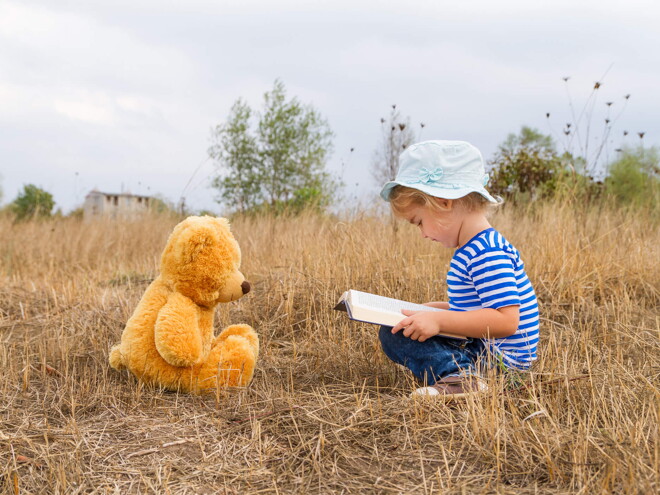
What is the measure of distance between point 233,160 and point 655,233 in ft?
32.0

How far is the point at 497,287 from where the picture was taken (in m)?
2.53

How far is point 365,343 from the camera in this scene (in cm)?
350

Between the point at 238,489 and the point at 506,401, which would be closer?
the point at 238,489

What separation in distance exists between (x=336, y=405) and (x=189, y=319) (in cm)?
79

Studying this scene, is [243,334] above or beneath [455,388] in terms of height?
above

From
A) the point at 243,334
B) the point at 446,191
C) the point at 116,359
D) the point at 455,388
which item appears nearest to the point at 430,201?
the point at 446,191

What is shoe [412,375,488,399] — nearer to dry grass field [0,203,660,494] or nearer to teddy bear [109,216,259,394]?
dry grass field [0,203,660,494]

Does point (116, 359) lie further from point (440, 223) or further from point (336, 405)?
point (440, 223)

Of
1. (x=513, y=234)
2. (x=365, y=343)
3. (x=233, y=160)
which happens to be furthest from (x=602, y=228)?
(x=233, y=160)

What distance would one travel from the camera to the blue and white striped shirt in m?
2.52

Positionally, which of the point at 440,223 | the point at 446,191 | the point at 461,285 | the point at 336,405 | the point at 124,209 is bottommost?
the point at 336,405

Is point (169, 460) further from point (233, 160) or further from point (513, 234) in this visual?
point (233, 160)

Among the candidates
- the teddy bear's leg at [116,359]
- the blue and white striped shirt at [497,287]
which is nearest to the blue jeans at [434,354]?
the blue and white striped shirt at [497,287]

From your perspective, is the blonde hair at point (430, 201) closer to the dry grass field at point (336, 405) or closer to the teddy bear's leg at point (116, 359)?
the dry grass field at point (336, 405)
